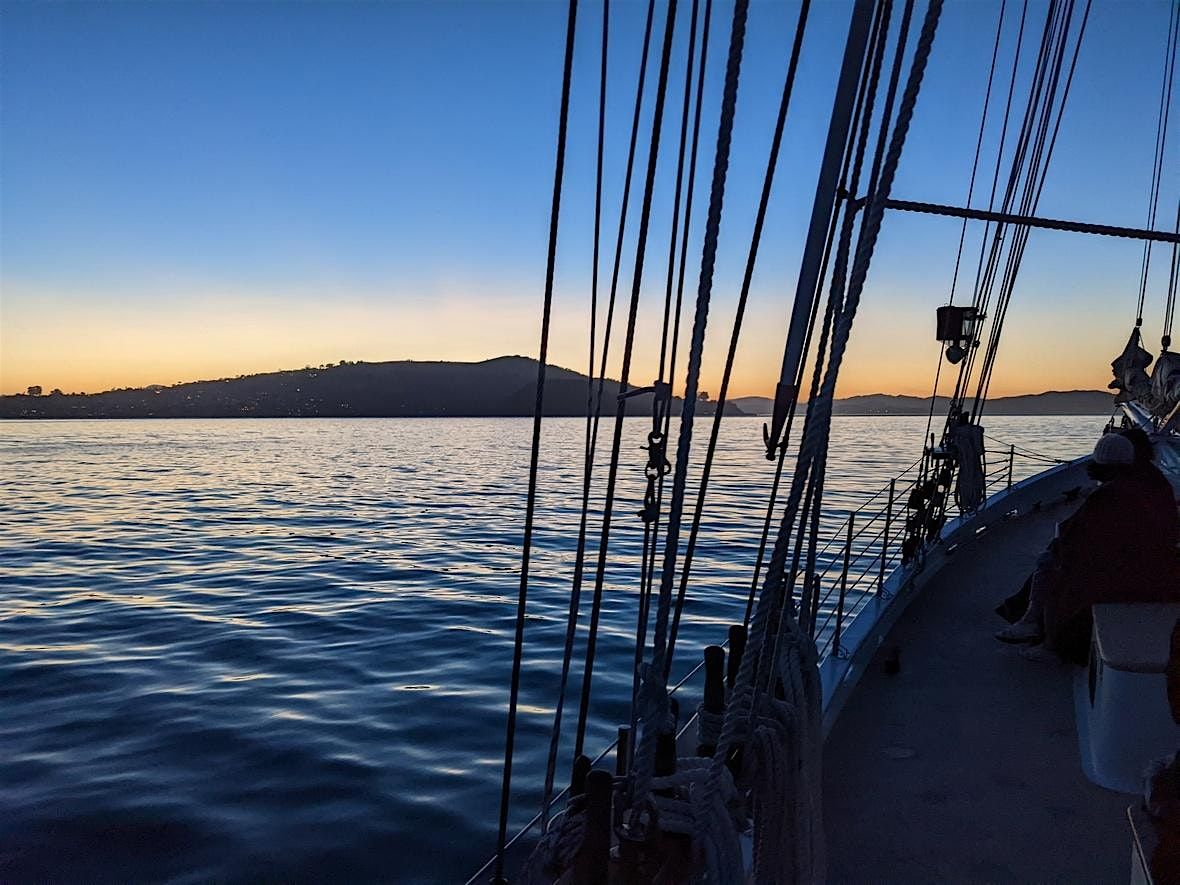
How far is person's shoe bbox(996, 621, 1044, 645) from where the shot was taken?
6.35 m

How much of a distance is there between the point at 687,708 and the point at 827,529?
43.9 feet

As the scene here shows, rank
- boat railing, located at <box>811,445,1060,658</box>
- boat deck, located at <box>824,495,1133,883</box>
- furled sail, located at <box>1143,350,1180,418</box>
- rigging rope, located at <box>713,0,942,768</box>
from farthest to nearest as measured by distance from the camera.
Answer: furled sail, located at <box>1143,350,1180,418</box> < boat railing, located at <box>811,445,1060,658</box> < boat deck, located at <box>824,495,1133,883</box> < rigging rope, located at <box>713,0,942,768</box>

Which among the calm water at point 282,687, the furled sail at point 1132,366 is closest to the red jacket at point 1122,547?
the calm water at point 282,687

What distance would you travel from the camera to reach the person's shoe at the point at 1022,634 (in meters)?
6.35

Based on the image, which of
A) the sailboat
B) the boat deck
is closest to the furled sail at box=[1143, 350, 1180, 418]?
the sailboat

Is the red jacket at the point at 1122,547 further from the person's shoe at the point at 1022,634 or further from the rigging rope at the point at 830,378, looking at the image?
the rigging rope at the point at 830,378

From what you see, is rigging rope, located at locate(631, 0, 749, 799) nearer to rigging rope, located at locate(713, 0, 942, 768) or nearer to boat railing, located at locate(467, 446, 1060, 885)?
rigging rope, located at locate(713, 0, 942, 768)

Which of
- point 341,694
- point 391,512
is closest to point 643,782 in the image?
point 341,694

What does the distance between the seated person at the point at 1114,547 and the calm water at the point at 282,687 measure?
3806mm

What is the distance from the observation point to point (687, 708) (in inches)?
304

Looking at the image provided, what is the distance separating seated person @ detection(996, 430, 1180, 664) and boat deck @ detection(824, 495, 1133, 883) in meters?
0.48

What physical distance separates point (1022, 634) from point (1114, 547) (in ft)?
4.48

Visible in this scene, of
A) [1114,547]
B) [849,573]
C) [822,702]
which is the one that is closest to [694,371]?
[822,702]

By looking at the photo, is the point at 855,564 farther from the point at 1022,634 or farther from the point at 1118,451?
the point at 1118,451
